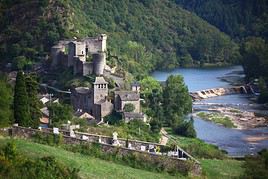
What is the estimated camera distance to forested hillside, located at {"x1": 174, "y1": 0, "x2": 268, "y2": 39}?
148750 mm

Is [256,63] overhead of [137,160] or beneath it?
overhead

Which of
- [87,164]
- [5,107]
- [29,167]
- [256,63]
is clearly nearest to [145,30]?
[256,63]

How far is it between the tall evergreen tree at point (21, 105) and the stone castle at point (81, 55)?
19354 mm

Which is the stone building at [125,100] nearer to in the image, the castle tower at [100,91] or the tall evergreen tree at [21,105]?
the castle tower at [100,91]

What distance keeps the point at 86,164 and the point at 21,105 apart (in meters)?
8.54

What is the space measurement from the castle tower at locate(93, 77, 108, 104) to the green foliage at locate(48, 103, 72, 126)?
16.5 feet

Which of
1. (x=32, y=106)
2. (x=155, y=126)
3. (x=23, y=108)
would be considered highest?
(x=23, y=108)

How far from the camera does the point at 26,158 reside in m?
29.4

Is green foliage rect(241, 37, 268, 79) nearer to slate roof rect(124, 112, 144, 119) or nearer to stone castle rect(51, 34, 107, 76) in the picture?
stone castle rect(51, 34, 107, 76)

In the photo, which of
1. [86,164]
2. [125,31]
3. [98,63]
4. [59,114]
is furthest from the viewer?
[125,31]

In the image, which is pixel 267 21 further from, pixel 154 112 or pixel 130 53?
pixel 154 112

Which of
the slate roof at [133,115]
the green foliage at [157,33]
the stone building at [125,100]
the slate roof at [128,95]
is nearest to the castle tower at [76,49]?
the slate roof at [128,95]

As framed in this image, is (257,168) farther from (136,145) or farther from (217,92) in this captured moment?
(217,92)

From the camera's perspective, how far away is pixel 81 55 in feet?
203
